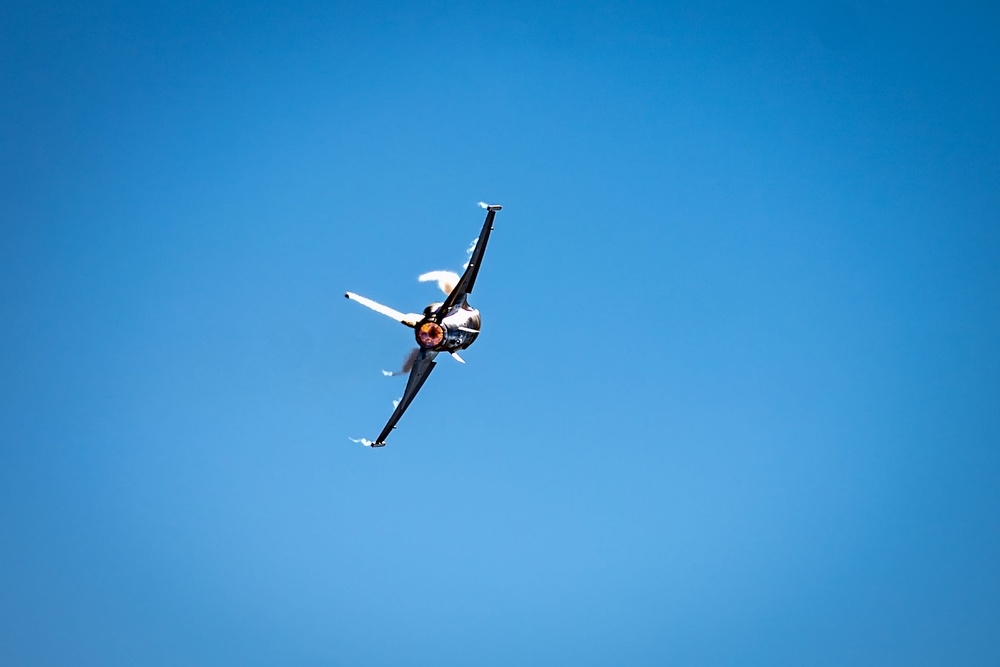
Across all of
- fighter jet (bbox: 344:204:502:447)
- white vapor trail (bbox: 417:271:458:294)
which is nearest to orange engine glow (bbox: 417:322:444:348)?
fighter jet (bbox: 344:204:502:447)

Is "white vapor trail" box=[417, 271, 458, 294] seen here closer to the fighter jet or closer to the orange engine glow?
the fighter jet

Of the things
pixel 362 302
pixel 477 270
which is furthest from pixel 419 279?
pixel 362 302

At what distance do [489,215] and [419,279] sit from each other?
220 inches

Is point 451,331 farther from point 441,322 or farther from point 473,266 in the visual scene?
point 473,266

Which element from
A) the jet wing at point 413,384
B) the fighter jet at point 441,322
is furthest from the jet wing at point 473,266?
the jet wing at point 413,384

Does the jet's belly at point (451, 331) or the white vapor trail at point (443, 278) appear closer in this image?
the jet's belly at point (451, 331)

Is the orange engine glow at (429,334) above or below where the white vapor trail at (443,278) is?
below

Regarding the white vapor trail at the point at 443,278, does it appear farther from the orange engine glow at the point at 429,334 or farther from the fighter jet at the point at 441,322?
the orange engine glow at the point at 429,334

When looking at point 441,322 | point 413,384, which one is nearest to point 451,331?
point 441,322

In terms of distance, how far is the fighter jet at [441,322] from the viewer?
44750mm

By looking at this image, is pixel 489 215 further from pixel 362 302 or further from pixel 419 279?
pixel 362 302

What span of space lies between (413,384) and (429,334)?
444cm

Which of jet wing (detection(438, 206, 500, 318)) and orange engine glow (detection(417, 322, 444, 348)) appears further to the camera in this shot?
jet wing (detection(438, 206, 500, 318))

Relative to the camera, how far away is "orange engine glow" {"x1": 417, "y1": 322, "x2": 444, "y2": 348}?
44.8 metres
